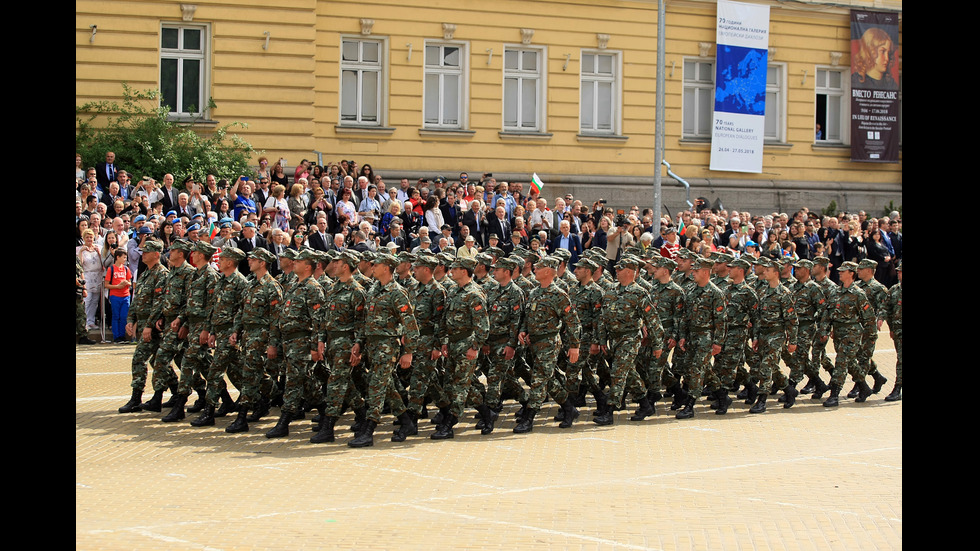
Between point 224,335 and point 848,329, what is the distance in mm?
7737

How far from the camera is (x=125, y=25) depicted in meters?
23.2

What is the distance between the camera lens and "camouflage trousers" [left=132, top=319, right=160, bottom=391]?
40.7ft

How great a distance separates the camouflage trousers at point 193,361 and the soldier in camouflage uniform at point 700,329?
5.40 metres

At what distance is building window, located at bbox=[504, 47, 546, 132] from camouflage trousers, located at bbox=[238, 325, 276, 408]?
15.7 m

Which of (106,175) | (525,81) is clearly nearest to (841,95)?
(525,81)

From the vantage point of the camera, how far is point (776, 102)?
2988cm

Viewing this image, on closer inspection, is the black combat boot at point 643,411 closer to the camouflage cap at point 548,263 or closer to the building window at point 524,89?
the camouflage cap at point 548,263

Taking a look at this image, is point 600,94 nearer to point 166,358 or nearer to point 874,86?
point 874,86

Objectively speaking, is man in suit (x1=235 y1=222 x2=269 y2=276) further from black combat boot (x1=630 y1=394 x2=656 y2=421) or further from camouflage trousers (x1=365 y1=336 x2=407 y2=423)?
black combat boot (x1=630 y1=394 x2=656 y2=421)

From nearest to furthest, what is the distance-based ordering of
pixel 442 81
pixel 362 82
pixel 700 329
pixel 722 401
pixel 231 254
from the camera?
pixel 231 254, pixel 700 329, pixel 722 401, pixel 362 82, pixel 442 81

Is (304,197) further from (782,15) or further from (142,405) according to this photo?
(782,15)

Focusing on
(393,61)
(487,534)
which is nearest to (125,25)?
(393,61)

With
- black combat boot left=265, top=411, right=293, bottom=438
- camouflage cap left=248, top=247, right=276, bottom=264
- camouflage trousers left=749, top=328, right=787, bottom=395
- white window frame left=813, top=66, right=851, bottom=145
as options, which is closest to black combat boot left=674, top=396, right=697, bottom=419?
camouflage trousers left=749, top=328, right=787, bottom=395

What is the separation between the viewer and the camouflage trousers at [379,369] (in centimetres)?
1102
